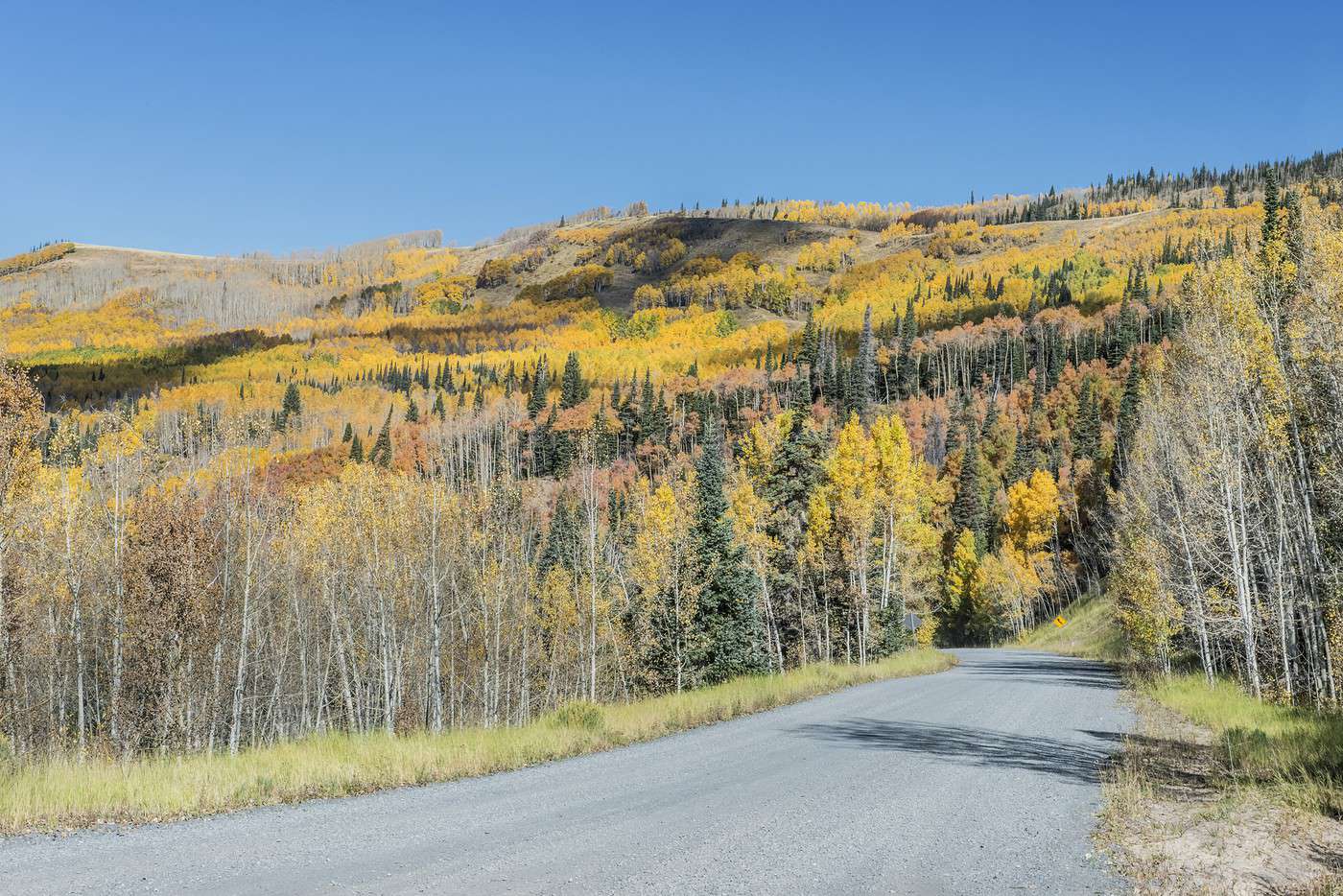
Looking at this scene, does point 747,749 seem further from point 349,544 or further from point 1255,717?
point 349,544

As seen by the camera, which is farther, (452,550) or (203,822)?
(452,550)

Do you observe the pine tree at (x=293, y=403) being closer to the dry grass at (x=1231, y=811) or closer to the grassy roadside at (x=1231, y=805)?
the grassy roadside at (x=1231, y=805)

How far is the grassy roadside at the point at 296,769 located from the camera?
8.47m

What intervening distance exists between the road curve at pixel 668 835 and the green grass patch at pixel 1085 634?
3836cm

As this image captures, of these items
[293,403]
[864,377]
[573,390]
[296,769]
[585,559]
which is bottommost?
[585,559]

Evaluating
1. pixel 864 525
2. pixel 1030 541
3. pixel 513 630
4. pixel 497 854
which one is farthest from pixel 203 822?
pixel 1030 541

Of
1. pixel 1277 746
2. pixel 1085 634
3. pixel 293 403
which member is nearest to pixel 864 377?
pixel 1085 634

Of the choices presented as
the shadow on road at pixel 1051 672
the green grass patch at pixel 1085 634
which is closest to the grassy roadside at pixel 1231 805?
the shadow on road at pixel 1051 672

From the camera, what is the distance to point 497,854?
274 inches

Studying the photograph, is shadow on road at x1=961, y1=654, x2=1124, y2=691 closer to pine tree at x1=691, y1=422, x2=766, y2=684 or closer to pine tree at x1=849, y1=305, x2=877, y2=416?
pine tree at x1=691, y1=422, x2=766, y2=684

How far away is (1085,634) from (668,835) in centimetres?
6521

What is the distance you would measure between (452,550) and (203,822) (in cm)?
2124

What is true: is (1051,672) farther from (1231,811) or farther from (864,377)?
(864,377)

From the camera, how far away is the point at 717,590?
3400 cm
